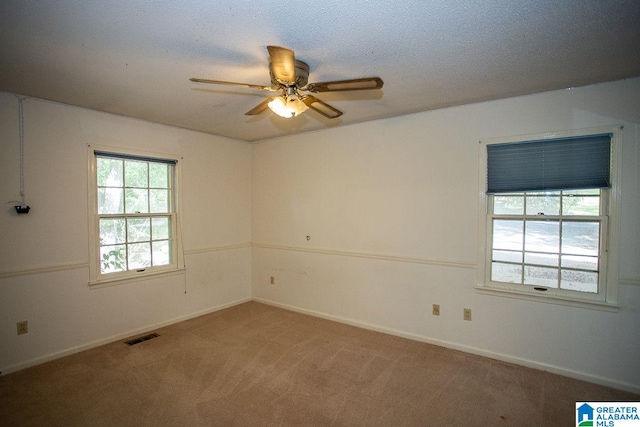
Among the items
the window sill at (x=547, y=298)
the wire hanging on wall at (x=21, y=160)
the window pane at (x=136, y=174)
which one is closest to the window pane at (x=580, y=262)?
the window sill at (x=547, y=298)

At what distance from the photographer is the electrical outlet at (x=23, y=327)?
284 cm

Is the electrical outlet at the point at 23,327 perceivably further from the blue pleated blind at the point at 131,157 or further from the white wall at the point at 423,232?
the white wall at the point at 423,232

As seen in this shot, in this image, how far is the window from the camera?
11.0 feet

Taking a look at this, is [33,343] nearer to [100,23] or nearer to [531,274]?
[100,23]

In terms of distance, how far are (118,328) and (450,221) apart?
12.5 feet

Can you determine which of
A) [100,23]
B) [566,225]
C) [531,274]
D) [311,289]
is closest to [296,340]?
[311,289]

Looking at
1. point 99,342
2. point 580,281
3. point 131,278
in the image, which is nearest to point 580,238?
point 580,281

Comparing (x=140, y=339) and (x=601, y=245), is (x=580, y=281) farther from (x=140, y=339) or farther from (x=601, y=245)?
(x=140, y=339)

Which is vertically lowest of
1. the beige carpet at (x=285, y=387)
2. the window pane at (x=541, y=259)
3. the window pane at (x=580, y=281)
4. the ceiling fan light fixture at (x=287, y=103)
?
the beige carpet at (x=285, y=387)

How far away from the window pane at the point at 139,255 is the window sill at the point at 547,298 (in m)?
3.75

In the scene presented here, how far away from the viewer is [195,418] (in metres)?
2.18

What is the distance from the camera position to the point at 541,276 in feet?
9.46

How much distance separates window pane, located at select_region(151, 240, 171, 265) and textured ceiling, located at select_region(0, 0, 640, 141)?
1741mm

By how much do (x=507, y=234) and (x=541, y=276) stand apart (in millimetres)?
466
